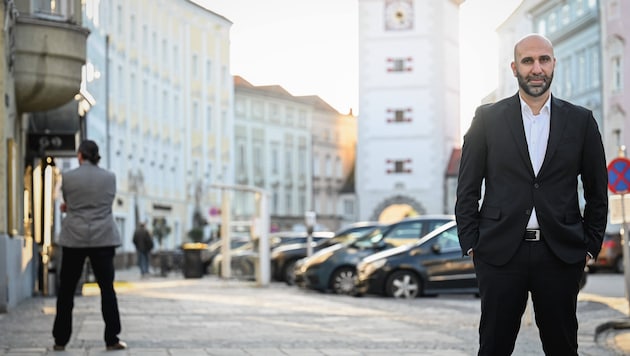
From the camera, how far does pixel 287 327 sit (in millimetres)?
15836

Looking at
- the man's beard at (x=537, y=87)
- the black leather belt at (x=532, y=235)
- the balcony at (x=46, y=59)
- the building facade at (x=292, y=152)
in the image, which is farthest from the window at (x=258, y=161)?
the black leather belt at (x=532, y=235)

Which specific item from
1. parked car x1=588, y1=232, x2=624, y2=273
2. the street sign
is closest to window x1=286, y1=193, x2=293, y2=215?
parked car x1=588, y1=232, x2=624, y2=273

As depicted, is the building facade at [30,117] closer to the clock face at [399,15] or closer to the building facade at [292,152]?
the clock face at [399,15]

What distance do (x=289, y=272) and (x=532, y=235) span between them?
2902 centimetres

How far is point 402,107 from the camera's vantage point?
8644 centimetres

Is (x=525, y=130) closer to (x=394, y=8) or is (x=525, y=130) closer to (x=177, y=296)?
(x=177, y=296)

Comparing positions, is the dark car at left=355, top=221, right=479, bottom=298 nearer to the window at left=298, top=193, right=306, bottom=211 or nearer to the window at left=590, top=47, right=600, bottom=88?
the window at left=590, top=47, right=600, bottom=88

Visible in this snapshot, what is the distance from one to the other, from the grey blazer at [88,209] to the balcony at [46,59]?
28.6 feet

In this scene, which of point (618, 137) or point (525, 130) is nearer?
point (525, 130)

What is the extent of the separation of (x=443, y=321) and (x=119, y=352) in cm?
662

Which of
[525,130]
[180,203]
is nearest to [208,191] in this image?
[180,203]

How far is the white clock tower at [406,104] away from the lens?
85688mm

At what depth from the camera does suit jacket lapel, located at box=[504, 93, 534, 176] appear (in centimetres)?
636

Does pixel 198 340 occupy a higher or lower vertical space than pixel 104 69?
lower
